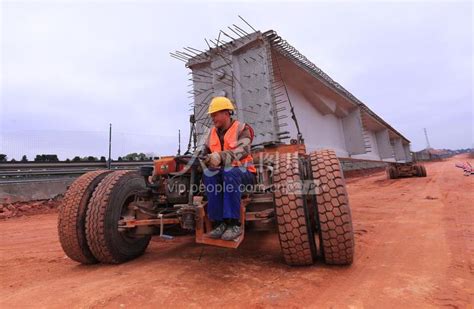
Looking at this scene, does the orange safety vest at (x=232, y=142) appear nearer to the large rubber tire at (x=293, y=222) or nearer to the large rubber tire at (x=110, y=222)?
the large rubber tire at (x=293, y=222)

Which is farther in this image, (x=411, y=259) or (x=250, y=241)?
(x=250, y=241)

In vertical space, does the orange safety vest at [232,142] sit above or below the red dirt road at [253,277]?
above

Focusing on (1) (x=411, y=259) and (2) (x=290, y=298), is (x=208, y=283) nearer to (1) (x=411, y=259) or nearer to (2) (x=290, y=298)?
(2) (x=290, y=298)

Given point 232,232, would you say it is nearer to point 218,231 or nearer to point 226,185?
point 218,231

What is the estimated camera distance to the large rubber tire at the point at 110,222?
3.34 metres

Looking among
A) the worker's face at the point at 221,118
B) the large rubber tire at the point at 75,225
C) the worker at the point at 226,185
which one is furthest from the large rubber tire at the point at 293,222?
the large rubber tire at the point at 75,225

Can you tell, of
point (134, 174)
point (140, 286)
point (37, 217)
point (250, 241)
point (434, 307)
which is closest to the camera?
point (434, 307)

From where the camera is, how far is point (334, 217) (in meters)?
2.94

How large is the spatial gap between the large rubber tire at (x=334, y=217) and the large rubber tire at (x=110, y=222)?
2.24 m

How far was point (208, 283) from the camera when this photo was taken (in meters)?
2.80

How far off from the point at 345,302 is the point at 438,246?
2166 millimetres

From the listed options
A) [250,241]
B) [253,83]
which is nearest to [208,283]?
[250,241]

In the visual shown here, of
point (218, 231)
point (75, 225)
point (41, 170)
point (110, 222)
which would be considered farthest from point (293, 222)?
point (41, 170)

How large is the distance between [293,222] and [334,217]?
401 millimetres
